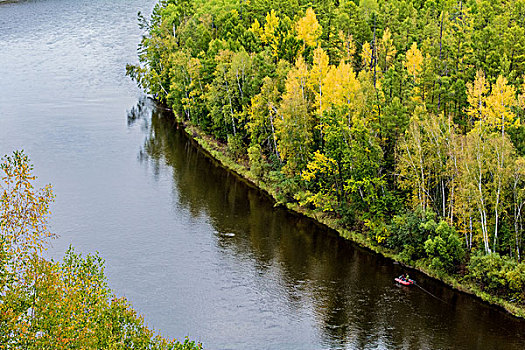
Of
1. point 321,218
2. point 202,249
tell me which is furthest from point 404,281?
point 202,249

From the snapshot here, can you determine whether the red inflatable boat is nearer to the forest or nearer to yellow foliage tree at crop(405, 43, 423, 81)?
the forest

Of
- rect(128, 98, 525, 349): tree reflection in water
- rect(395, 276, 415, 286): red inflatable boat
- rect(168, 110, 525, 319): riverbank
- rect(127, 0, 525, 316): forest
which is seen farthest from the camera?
rect(395, 276, 415, 286): red inflatable boat

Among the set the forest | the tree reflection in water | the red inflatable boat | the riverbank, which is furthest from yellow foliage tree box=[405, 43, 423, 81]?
the red inflatable boat

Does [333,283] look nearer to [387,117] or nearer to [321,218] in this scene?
[321,218]

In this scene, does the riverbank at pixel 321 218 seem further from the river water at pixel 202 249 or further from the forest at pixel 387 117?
the river water at pixel 202 249

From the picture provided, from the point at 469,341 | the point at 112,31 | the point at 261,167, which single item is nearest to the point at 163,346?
the point at 469,341

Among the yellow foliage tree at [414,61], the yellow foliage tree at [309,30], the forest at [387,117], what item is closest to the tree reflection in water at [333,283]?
the forest at [387,117]

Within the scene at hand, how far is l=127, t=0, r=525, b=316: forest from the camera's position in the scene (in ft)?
182

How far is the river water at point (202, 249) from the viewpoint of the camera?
167 ft

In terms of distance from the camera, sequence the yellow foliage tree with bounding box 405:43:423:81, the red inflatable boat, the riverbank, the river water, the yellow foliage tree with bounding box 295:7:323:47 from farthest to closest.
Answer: the yellow foliage tree with bounding box 295:7:323:47, the yellow foliage tree with bounding box 405:43:423:81, the red inflatable boat, the riverbank, the river water

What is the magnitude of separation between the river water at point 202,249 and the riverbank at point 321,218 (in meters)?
0.76

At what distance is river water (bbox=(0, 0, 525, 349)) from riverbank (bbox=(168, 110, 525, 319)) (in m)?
0.76

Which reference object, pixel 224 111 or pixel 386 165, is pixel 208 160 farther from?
pixel 386 165

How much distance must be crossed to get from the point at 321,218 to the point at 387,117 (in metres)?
11.8
